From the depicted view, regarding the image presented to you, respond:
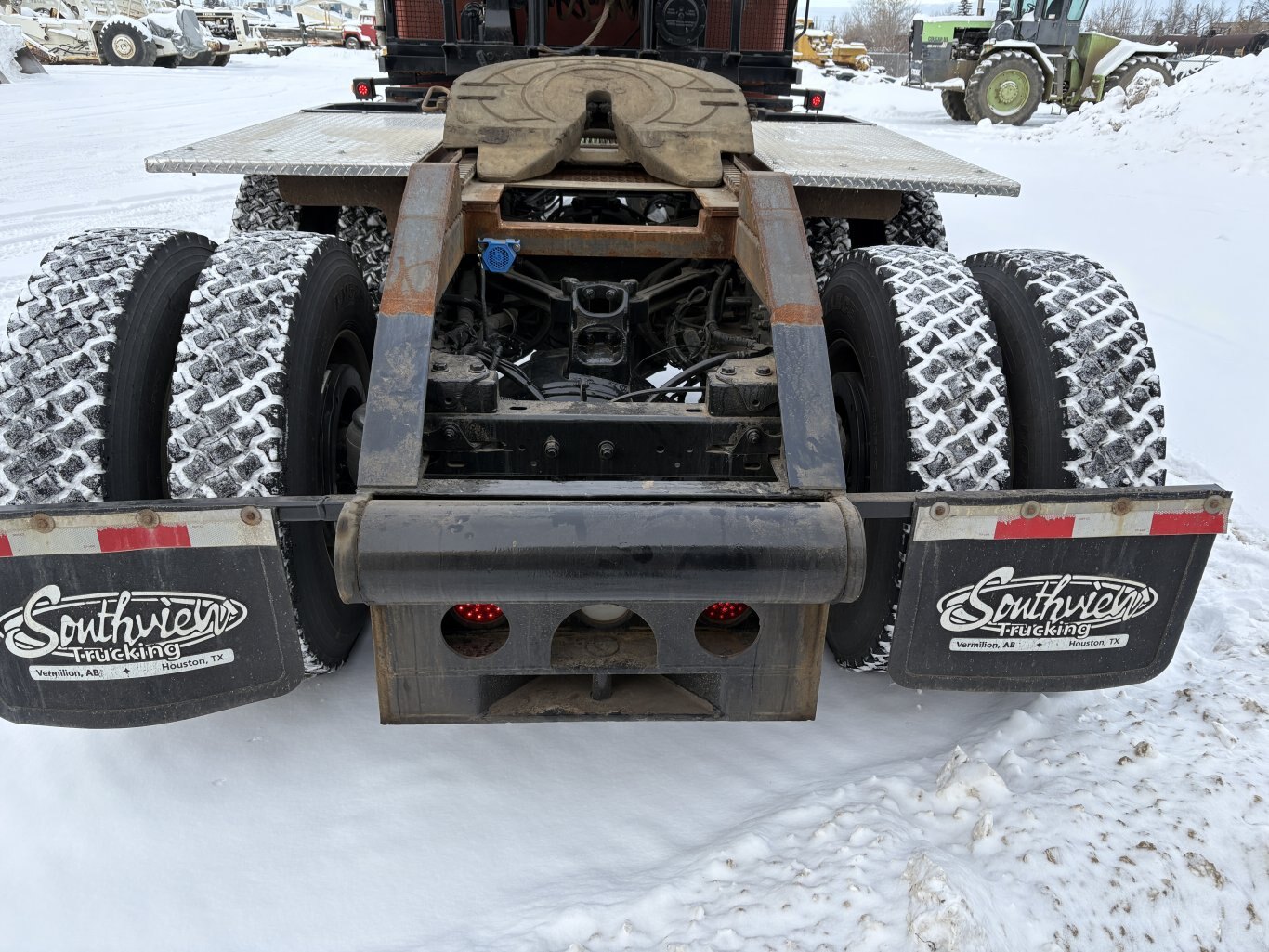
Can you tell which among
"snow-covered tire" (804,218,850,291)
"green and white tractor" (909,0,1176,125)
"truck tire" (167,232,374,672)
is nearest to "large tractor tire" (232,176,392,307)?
"truck tire" (167,232,374,672)

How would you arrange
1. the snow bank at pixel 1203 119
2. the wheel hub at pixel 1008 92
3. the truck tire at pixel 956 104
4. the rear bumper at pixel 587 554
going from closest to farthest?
the rear bumper at pixel 587 554 → the snow bank at pixel 1203 119 → the wheel hub at pixel 1008 92 → the truck tire at pixel 956 104

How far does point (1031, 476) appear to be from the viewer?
2.43 metres

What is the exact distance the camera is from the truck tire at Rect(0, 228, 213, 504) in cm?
221

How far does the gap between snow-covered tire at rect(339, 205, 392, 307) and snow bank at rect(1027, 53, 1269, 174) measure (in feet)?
35.2

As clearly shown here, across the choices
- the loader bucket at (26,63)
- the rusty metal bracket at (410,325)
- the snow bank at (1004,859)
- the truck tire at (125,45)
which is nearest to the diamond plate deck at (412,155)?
the rusty metal bracket at (410,325)

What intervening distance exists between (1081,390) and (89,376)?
2553 mm

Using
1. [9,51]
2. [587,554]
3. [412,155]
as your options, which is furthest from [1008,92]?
[9,51]

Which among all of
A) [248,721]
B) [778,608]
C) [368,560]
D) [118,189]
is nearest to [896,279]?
[778,608]

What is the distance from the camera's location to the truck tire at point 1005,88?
17.8m

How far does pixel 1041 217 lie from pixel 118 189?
10165mm

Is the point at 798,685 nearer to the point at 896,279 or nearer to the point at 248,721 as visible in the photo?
the point at 896,279

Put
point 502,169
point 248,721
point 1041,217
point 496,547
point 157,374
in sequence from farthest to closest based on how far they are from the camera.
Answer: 1. point 1041,217
2. point 502,169
3. point 248,721
4. point 157,374
5. point 496,547

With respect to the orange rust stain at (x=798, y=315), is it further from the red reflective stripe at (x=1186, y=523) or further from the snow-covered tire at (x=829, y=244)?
the snow-covered tire at (x=829, y=244)

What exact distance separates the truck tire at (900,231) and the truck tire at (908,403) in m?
1.73
